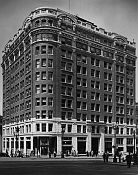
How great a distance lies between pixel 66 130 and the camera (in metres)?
70.3

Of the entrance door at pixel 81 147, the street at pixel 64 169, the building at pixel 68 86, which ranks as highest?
the building at pixel 68 86

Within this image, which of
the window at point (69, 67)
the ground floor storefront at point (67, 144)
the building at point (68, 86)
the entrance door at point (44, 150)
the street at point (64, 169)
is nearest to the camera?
the street at point (64, 169)

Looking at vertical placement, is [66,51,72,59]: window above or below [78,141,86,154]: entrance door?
above

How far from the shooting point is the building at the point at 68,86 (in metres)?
68.2

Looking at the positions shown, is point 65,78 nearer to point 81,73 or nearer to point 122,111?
point 81,73

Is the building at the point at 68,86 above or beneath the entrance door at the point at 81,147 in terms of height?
above

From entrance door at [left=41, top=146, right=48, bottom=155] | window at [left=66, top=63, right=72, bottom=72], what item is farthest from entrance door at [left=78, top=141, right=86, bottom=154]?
window at [left=66, top=63, right=72, bottom=72]

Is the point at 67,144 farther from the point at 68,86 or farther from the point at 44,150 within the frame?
the point at 68,86

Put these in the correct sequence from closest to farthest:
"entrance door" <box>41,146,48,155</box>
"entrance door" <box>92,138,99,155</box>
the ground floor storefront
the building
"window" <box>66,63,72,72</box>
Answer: "entrance door" <box>41,146,48,155</box>, the ground floor storefront, the building, "window" <box>66,63,72,72</box>, "entrance door" <box>92,138,99,155</box>

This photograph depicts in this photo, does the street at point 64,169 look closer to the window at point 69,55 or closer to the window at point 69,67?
the window at point 69,67

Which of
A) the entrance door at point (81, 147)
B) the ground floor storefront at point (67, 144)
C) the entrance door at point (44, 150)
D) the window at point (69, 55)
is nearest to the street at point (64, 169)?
the ground floor storefront at point (67, 144)

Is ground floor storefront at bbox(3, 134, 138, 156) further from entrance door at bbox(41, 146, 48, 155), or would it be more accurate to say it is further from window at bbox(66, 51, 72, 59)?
window at bbox(66, 51, 72, 59)

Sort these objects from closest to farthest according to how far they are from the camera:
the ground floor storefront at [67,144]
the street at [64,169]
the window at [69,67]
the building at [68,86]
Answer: the street at [64,169]
the ground floor storefront at [67,144]
the building at [68,86]
the window at [69,67]

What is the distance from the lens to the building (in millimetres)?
68188
